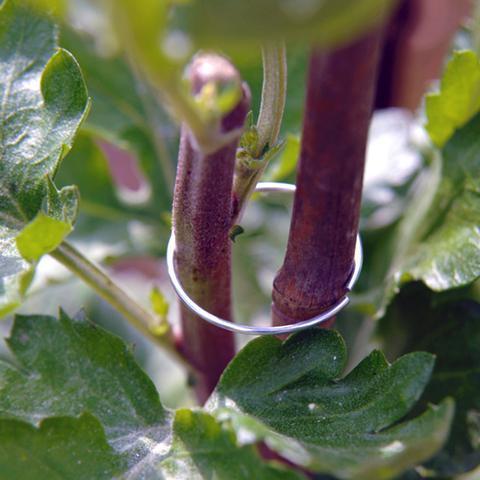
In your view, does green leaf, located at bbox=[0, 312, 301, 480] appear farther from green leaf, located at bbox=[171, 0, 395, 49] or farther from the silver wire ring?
green leaf, located at bbox=[171, 0, 395, 49]

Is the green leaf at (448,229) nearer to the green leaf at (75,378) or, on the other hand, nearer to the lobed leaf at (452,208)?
Answer: the lobed leaf at (452,208)

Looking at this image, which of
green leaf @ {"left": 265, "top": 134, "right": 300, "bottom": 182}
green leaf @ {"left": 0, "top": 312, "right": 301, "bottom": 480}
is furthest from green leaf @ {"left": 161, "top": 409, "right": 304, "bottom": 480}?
green leaf @ {"left": 265, "top": 134, "right": 300, "bottom": 182}

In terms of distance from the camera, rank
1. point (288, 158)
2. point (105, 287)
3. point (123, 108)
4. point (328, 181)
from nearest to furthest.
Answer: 1. point (328, 181)
2. point (105, 287)
3. point (288, 158)
4. point (123, 108)

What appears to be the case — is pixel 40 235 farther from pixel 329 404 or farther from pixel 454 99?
pixel 454 99

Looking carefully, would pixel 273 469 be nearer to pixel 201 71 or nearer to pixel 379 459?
pixel 379 459

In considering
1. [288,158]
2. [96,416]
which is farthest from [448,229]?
[96,416]

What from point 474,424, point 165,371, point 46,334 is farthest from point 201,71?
point 165,371
